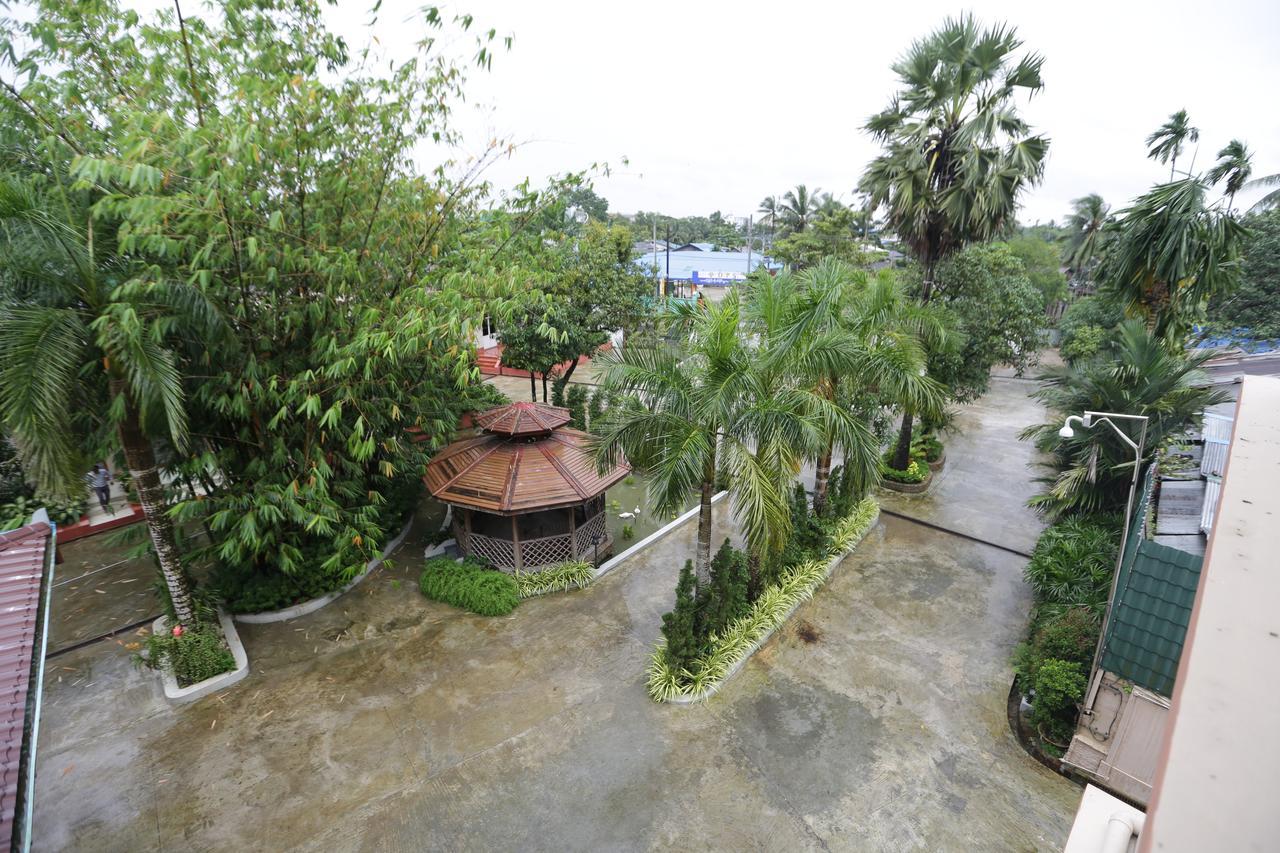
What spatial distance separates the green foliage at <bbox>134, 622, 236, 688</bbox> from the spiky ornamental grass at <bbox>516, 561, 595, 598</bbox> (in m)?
4.30

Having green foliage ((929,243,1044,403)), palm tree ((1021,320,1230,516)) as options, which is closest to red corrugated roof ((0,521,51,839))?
palm tree ((1021,320,1230,516))

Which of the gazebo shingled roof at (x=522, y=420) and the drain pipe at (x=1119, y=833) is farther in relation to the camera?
the gazebo shingled roof at (x=522, y=420)

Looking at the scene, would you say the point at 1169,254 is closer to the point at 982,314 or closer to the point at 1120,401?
the point at 1120,401

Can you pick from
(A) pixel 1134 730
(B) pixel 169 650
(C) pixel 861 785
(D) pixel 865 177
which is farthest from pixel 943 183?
(B) pixel 169 650

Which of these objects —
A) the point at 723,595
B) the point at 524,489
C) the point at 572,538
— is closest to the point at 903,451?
the point at 723,595

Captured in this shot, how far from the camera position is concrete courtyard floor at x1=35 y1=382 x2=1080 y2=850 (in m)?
6.00

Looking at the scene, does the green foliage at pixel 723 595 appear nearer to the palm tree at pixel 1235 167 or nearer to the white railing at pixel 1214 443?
the white railing at pixel 1214 443

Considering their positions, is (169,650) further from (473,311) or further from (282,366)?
(473,311)

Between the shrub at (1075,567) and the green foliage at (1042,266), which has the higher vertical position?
the green foliage at (1042,266)

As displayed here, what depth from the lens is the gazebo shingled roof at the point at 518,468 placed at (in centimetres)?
968

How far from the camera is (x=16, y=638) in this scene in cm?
430

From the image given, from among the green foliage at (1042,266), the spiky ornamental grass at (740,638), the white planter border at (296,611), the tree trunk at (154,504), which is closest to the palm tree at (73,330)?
the tree trunk at (154,504)

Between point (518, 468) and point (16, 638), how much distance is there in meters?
6.39

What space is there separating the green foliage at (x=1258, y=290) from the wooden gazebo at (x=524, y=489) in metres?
18.7
